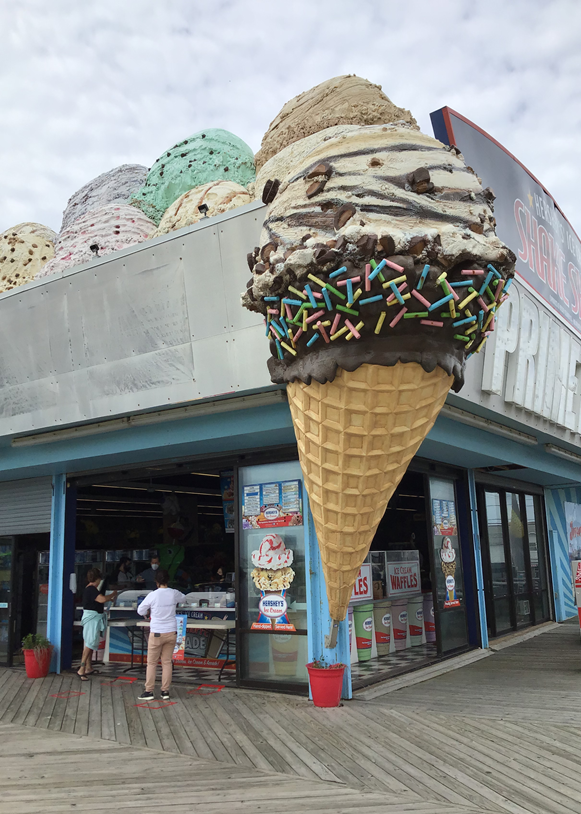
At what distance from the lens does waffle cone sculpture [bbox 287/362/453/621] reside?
9.70 ft

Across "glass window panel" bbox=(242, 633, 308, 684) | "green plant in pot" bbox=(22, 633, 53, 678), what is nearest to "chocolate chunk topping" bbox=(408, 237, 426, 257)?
"glass window panel" bbox=(242, 633, 308, 684)

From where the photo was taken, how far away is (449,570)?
9406 mm

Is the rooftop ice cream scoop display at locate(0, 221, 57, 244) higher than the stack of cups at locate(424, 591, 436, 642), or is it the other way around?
the rooftop ice cream scoop display at locate(0, 221, 57, 244)

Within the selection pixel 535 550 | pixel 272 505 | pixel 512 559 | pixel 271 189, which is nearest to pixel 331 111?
pixel 271 189

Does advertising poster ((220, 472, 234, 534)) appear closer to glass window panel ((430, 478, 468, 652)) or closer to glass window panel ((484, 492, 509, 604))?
glass window panel ((430, 478, 468, 652))

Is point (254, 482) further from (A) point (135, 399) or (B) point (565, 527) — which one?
(B) point (565, 527)

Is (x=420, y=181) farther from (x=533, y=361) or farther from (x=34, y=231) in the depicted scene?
(x=34, y=231)

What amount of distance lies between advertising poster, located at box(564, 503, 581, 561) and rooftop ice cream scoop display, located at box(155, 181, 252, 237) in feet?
38.6

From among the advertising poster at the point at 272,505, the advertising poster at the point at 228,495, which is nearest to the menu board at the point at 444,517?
the advertising poster at the point at 272,505

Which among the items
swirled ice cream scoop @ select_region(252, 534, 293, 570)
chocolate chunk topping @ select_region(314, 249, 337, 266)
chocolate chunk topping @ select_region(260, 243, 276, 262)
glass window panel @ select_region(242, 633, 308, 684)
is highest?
chocolate chunk topping @ select_region(260, 243, 276, 262)

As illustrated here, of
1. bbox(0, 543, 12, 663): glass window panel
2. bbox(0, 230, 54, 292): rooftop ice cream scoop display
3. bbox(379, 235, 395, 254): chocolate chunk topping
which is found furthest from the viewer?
bbox(0, 543, 12, 663): glass window panel

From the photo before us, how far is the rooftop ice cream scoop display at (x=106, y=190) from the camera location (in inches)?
360

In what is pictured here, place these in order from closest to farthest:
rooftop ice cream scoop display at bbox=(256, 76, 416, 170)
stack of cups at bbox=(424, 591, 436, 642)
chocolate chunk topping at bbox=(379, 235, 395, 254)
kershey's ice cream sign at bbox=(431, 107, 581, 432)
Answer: chocolate chunk topping at bbox=(379, 235, 395, 254) → rooftop ice cream scoop display at bbox=(256, 76, 416, 170) → kershey's ice cream sign at bbox=(431, 107, 581, 432) → stack of cups at bbox=(424, 591, 436, 642)

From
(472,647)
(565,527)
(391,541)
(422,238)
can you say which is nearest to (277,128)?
(422,238)
